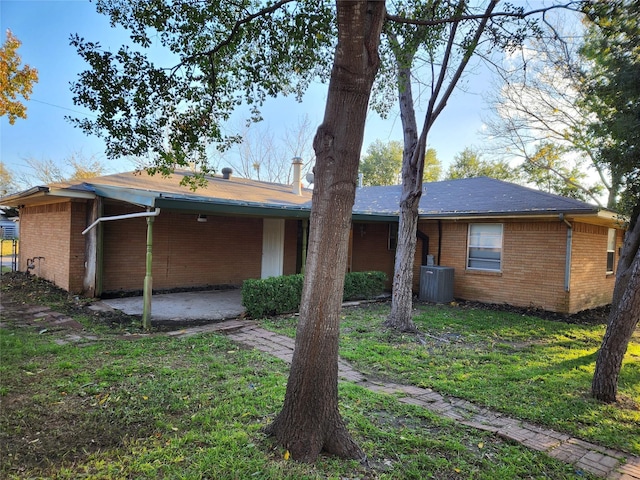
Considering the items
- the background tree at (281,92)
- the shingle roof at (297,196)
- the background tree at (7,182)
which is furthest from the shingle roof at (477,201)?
the background tree at (7,182)

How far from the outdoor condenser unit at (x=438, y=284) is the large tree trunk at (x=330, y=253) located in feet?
28.5

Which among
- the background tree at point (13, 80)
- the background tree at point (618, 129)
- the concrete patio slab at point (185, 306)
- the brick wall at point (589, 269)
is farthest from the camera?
the background tree at point (13, 80)

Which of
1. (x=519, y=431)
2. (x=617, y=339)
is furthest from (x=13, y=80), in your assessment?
(x=617, y=339)

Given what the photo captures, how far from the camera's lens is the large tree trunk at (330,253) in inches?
109

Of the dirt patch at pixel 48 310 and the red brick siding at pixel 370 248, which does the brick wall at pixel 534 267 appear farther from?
the dirt patch at pixel 48 310

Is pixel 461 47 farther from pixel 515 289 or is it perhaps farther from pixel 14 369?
pixel 14 369

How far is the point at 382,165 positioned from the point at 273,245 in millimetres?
26173

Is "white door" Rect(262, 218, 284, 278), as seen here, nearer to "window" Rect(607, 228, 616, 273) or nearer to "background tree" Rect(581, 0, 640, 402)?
"background tree" Rect(581, 0, 640, 402)

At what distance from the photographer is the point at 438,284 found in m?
11.0

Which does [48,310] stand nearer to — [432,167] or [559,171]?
[559,171]

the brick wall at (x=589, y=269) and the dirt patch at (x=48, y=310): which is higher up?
the brick wall at (x=589, y=269)

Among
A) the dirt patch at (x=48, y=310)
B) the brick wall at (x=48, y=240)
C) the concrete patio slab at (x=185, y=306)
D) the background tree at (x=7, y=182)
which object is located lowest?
the concrete patio slab at (x=185, y=306)

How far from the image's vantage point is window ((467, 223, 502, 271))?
1070 centimetres

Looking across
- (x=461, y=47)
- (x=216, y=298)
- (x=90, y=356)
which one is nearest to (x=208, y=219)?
(x=216, y=298)
